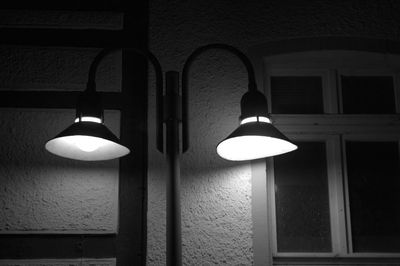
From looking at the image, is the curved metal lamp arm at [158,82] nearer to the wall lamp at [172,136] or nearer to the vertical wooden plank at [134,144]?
the wall lamp at [172,136]

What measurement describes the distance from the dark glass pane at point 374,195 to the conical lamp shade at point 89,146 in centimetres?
142

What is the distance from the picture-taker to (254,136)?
2.62 m

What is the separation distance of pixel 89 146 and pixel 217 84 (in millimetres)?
931

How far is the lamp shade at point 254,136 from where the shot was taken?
2.50m

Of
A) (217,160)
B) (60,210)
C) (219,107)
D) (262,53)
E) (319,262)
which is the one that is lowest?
(319,262)

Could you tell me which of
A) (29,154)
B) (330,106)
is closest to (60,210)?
(29,154)

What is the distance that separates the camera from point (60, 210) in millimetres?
2947

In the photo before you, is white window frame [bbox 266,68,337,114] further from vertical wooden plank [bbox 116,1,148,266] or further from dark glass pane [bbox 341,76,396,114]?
vertical wooden plank [bbox 116,1,148,266]

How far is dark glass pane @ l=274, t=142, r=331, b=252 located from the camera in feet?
10.2

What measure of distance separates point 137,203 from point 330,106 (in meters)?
1.34

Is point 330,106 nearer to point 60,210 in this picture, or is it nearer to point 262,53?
point 262,53

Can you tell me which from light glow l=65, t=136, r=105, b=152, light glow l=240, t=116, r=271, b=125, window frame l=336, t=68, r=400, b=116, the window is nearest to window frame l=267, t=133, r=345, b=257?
the window

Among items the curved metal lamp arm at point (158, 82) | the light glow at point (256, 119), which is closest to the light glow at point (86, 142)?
the curved metal lamp arm at point (158, 82)

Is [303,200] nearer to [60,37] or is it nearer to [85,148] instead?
[85,148]
